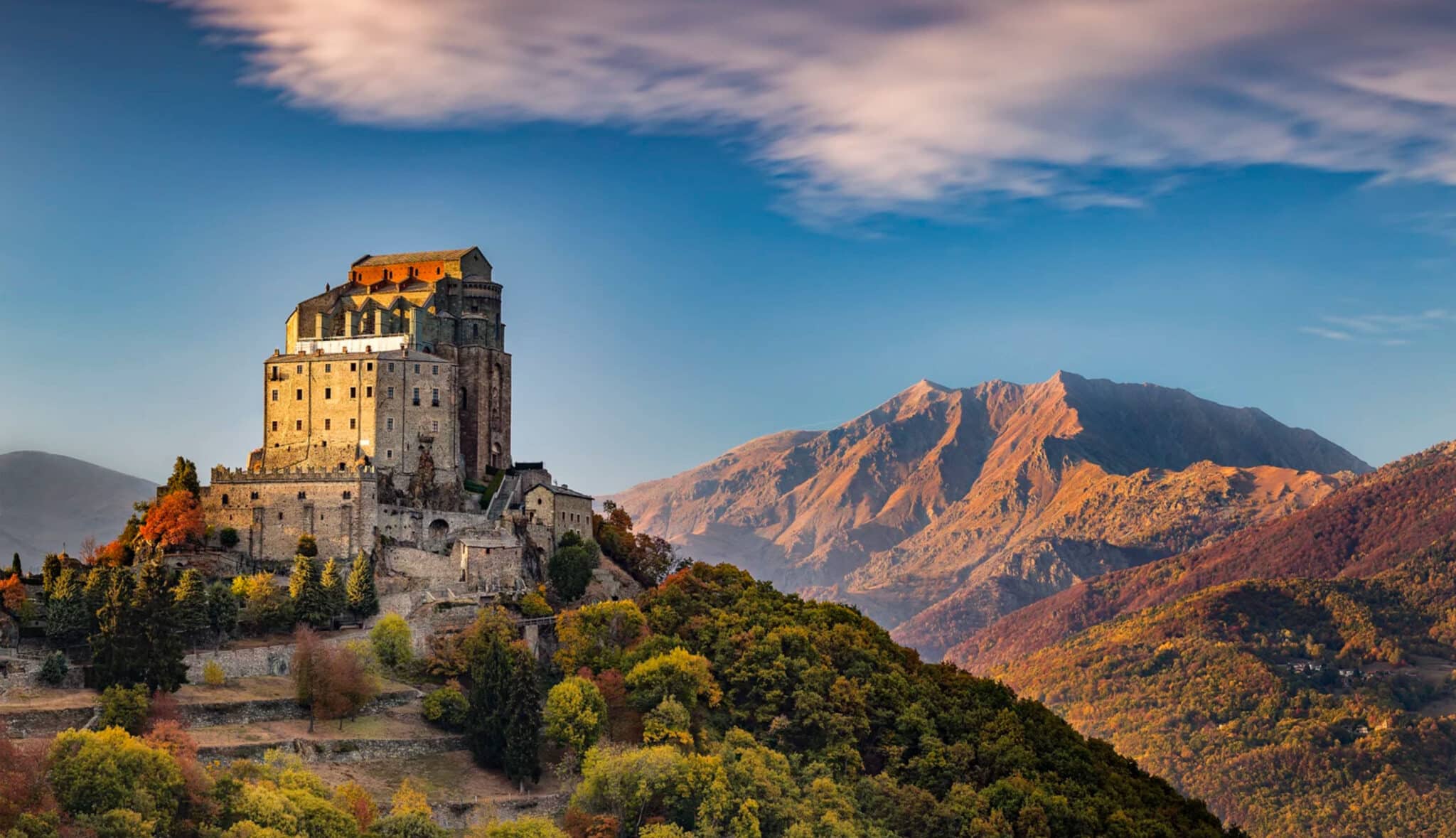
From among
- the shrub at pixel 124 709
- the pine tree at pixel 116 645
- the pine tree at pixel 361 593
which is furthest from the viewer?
the pine tree at pixel 361 593

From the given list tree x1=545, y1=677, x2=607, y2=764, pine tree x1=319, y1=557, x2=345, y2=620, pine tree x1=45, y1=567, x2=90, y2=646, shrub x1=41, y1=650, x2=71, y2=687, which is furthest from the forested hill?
pine tree x1=45, y1=567, x2=90, y2=646

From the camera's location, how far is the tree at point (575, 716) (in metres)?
87.7

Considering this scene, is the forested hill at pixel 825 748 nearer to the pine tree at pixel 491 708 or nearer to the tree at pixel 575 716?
the tree at pixel 575 716

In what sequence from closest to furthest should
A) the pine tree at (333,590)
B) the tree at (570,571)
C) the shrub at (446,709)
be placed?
the shrub at (446,709) < the pine tree at (333,590) < the tree at (570,571)

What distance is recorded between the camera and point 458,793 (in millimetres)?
82625

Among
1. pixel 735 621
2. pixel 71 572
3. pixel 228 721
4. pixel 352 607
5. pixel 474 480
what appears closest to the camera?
pixel 228 721

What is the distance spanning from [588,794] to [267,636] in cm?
1994

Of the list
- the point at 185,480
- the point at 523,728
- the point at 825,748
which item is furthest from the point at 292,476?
the point at 825,748

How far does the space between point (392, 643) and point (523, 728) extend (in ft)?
36.1

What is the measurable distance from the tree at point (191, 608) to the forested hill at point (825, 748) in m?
18.7

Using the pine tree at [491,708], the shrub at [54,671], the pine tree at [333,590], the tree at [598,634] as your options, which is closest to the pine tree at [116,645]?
the shrub at [54,671]

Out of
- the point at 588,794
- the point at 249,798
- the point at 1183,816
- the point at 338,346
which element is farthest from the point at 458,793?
the point at 1183,816

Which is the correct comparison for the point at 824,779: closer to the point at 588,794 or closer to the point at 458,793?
the point at 588,794

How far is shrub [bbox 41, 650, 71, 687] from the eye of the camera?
80.7 metres
